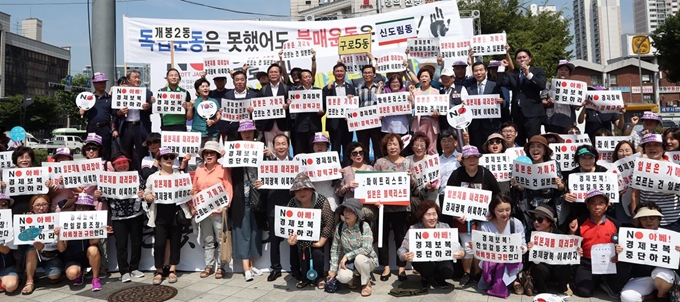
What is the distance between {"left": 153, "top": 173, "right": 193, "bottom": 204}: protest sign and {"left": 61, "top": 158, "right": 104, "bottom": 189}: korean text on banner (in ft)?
3.27

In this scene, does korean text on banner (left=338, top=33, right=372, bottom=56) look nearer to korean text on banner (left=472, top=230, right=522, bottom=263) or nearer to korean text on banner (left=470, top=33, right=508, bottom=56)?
korean text on banner (left=470, top=33, right=508, bottom=56)

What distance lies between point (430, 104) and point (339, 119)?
5.28 feet

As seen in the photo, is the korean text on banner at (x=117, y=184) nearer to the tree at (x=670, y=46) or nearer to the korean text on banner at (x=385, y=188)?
the korean text on banner at (x=385, y=188)

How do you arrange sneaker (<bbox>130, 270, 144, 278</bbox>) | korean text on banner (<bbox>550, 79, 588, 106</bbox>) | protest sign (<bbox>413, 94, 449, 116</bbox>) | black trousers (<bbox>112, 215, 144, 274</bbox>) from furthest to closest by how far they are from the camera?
protest sign (<bbox>413, 94, 449, 116</bbox>) < korean text on banner (<bbox>550, 79, 588, 106</bbox>) < sneaker (<bbox>130, 270, 144, 278</bbox>) < black trousers (<bbox>112, 215, 144, 274</bbox>)

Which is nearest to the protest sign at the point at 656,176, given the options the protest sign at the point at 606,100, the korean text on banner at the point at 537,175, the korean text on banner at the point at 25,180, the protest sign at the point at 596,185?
the protest sign at the point at 596,185

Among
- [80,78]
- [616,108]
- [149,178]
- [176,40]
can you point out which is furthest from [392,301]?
[80,78]

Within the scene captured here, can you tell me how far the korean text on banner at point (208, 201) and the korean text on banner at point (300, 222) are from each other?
1064 millimetres

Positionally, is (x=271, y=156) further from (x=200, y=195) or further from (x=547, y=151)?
(x=547, y=151)

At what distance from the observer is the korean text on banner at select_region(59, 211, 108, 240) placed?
611 centimetres

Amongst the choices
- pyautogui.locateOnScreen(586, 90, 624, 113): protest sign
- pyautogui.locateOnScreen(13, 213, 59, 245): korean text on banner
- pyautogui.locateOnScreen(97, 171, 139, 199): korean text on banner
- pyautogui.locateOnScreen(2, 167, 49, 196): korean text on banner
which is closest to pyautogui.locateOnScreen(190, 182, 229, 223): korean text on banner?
pyautogui.locateOnScreen(97, 171, 139, 199): korean text on banner

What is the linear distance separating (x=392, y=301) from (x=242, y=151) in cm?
296

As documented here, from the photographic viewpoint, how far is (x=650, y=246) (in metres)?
5.05

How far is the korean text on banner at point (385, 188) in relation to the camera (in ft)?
19.8

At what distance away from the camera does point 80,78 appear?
63.8 m
